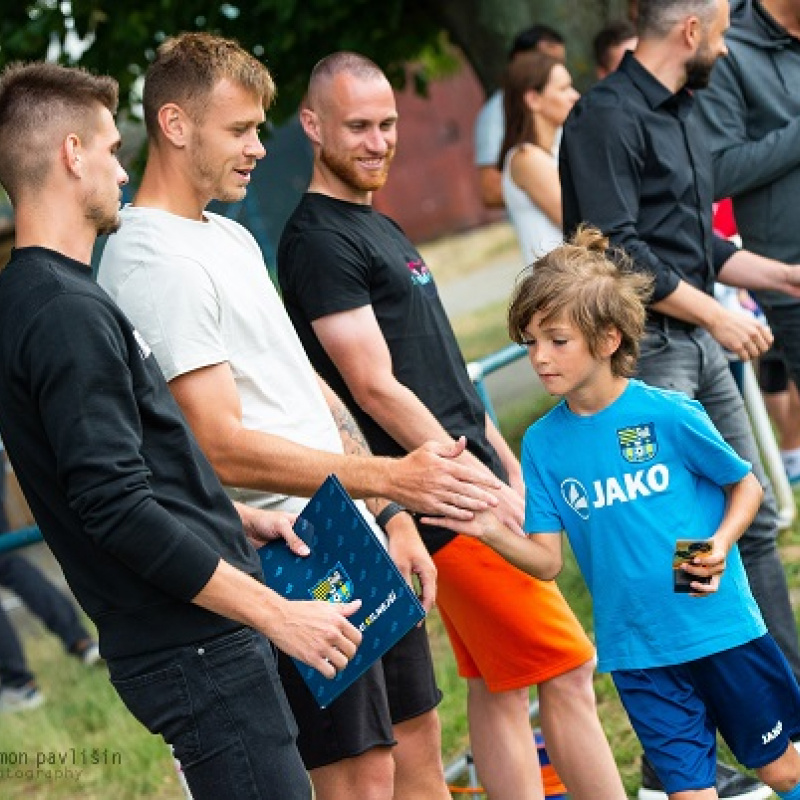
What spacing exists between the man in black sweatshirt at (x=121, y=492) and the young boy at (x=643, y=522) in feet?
2.80

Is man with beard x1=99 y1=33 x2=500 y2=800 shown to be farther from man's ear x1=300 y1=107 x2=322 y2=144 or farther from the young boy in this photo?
man's ear x1=300 y1=107 x2=322 y2=144

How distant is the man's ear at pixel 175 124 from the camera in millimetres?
3791

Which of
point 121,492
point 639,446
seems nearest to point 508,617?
point 639,446

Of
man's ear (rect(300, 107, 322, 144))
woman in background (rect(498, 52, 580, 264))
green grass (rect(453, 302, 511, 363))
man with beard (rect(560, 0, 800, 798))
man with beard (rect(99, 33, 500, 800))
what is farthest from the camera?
green grass (rect(453, 302, 511, 363))

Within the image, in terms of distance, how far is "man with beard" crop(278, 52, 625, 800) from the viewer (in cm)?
434

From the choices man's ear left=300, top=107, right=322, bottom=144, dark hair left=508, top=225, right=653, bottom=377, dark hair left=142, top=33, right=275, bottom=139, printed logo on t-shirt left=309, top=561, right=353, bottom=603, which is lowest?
printed logo on t-shirt left=309, top=561, right=353, bottom=603

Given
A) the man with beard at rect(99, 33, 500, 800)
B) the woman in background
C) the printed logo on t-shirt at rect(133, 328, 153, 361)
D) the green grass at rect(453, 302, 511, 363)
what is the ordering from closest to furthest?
the printed logo on t-shirt at rect(133, 328, 153, 361) < the man with beard at rect(99, 33, 500, 800) < the woman in background < the green grass at rect(453, 302, 511, 363)

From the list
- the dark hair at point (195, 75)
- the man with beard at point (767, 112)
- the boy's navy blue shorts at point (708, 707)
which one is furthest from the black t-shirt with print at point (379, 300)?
the man with beard at point (767, 112)

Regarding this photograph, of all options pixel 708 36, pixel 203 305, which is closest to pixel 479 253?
pixel 708 36

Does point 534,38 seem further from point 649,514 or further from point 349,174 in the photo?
point 649,514

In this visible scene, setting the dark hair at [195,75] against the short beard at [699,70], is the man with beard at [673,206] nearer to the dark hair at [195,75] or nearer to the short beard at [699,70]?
the short beard at [699,70]

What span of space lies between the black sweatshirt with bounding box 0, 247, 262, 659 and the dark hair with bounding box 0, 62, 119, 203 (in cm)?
17

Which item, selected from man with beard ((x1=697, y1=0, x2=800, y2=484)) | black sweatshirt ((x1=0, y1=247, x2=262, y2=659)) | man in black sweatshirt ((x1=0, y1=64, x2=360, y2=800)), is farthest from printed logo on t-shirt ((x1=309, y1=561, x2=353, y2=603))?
man with beard ((x1=697, y1=0, x2=800, y2=484))

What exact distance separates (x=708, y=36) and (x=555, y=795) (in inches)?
91.9
